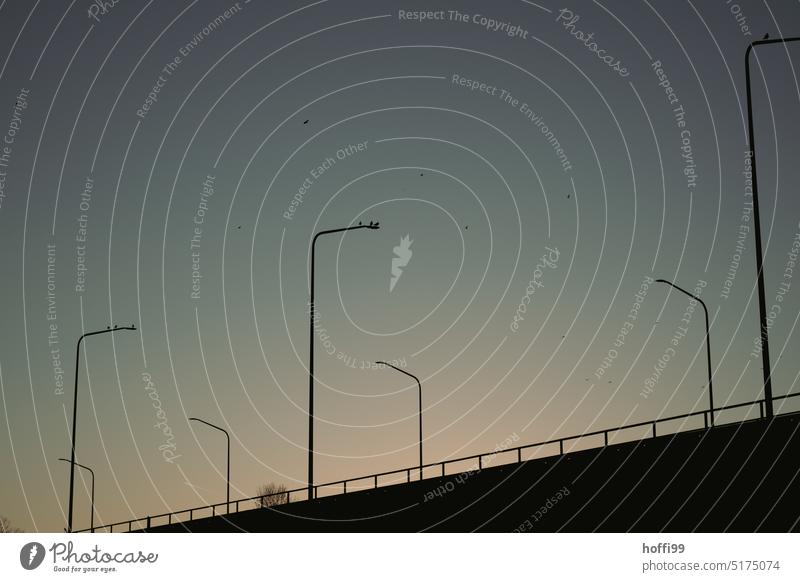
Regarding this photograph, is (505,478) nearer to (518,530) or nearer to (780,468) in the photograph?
(518,530)

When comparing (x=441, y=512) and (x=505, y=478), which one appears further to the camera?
(x=441, y=512)

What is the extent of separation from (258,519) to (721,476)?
2829cm

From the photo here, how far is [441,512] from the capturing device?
4422cm

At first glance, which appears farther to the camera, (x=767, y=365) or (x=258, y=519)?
(x=258, y=519)

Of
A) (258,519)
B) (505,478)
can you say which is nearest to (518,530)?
(505,478)

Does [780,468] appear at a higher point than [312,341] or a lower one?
lower
